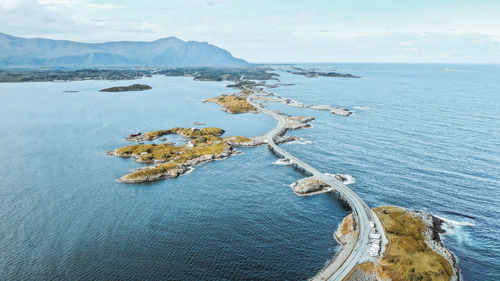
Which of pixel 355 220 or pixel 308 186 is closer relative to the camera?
pixel 355 220

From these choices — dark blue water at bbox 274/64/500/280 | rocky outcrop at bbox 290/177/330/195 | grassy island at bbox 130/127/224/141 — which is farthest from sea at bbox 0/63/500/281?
grassy island at bbox 130/127/224/141

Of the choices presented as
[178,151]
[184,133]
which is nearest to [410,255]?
[178,151]

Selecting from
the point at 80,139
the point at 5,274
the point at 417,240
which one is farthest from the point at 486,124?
the point at 80,139

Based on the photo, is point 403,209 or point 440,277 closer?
point 440,277

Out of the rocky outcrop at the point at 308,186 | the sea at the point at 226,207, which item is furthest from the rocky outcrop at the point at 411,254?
the rocky outcrop at the point at 308,186

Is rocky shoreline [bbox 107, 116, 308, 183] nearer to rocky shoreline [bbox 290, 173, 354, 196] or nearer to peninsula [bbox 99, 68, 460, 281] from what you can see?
peninsula [bbox 99, 68, 460, 281]

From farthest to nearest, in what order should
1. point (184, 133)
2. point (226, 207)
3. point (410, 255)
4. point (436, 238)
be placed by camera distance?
point (184, 133)
point (226, 207)
point (436, 238)
point (410, 255)

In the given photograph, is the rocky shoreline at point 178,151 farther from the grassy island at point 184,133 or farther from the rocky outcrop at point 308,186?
the rocky outcrop at point 308,186

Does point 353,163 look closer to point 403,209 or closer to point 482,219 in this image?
point 403,209

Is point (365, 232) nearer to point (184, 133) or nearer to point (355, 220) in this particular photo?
point (355, 220)
